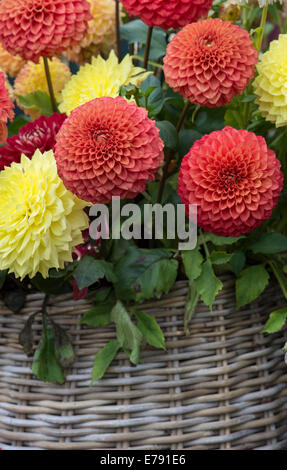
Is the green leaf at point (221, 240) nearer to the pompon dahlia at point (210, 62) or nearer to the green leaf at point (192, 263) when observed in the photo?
the green leaf at point (192, 263)

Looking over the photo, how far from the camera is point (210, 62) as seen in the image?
442 millimetres

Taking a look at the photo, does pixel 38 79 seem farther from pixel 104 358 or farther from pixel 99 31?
pixel 104 358

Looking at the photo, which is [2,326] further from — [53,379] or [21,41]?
[21,41]

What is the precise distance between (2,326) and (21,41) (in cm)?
27

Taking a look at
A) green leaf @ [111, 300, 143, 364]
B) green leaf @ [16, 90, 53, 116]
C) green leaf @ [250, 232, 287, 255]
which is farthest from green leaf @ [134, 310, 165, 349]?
green leaf @ [16, 90, 53, 116]

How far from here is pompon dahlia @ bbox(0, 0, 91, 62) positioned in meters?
0.51

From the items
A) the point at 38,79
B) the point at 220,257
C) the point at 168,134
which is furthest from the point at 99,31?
the point at 220,257

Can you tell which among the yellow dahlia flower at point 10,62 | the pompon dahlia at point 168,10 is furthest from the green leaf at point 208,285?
the yellow dahlia flower at point 10,62

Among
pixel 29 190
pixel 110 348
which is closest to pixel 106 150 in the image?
pixel 29 190

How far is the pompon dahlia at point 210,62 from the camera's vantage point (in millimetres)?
443

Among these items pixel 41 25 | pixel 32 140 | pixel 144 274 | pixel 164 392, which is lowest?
pixel 164 392

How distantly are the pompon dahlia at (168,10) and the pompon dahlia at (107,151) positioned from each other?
0.37ft

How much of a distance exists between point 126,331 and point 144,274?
5cm

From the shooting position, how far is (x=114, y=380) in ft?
1.70
